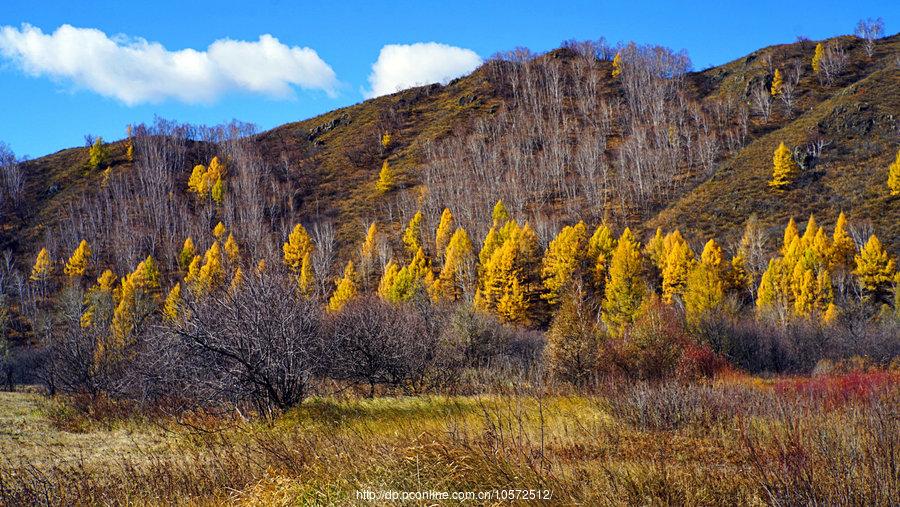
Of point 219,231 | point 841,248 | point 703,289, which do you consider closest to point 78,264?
point 219,231

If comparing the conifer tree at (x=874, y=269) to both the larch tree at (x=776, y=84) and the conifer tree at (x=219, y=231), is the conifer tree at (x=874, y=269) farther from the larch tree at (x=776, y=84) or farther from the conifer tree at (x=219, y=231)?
the conifer tree at (x=219, y=231)

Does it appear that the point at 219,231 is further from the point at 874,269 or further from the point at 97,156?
the point at 874,269

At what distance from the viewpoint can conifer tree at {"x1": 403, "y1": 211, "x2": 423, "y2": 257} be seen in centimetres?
7625

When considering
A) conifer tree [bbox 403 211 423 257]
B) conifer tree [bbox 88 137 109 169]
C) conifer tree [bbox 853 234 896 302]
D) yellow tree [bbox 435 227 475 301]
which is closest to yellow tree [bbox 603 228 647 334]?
yellow tree [bbox 435 227 475 301]

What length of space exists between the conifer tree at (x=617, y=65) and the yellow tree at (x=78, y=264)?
120m

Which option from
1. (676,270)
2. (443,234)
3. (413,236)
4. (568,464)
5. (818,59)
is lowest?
(568,464)

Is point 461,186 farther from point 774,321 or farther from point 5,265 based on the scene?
point 5,265

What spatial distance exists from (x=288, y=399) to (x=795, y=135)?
289ft

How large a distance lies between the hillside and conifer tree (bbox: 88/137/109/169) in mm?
1899

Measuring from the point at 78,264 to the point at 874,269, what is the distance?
325ft

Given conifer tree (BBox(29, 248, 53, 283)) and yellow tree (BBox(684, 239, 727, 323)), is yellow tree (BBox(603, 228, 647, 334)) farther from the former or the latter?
conifer tree (BBox(29, 248, 53, 283))

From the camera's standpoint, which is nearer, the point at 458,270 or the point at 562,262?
the point at 562,262

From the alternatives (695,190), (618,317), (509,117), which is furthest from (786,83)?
(618,317)

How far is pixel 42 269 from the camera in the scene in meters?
78.4
